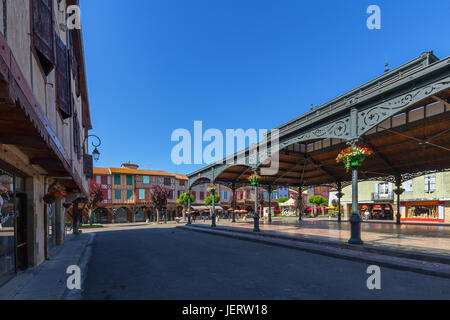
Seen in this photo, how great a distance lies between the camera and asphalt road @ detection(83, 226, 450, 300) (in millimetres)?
5212

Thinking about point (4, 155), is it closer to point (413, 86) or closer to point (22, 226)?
point (22, 226)

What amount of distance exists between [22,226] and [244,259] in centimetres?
688

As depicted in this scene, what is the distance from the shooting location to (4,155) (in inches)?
216

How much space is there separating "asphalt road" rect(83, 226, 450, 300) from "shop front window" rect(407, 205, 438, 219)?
28.2 meters

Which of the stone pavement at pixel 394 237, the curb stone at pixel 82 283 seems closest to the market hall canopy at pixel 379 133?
the stone pavement at pixel 394 237

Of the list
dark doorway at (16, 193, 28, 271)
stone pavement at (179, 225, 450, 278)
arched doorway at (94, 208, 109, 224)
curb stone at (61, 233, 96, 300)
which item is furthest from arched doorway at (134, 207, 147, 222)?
dark doorway at (16, 193, 28, 271)

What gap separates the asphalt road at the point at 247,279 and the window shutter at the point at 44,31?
4.89 meters

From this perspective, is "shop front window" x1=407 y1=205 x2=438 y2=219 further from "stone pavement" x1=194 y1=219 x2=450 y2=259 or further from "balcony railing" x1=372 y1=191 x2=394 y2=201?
"stone pavement" x1=194 y1=219 x2=450 y2=259

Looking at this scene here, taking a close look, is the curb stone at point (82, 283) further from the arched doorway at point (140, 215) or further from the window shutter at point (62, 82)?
the arched doorway at point (140, 215)

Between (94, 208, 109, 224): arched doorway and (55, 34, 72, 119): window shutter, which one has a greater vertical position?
(55, 34, 72, 119): window shutter

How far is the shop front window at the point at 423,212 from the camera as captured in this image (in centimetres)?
2896

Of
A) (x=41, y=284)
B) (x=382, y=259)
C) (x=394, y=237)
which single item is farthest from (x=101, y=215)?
(x=382, y=259)

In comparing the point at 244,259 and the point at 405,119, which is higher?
the point at 405,119
